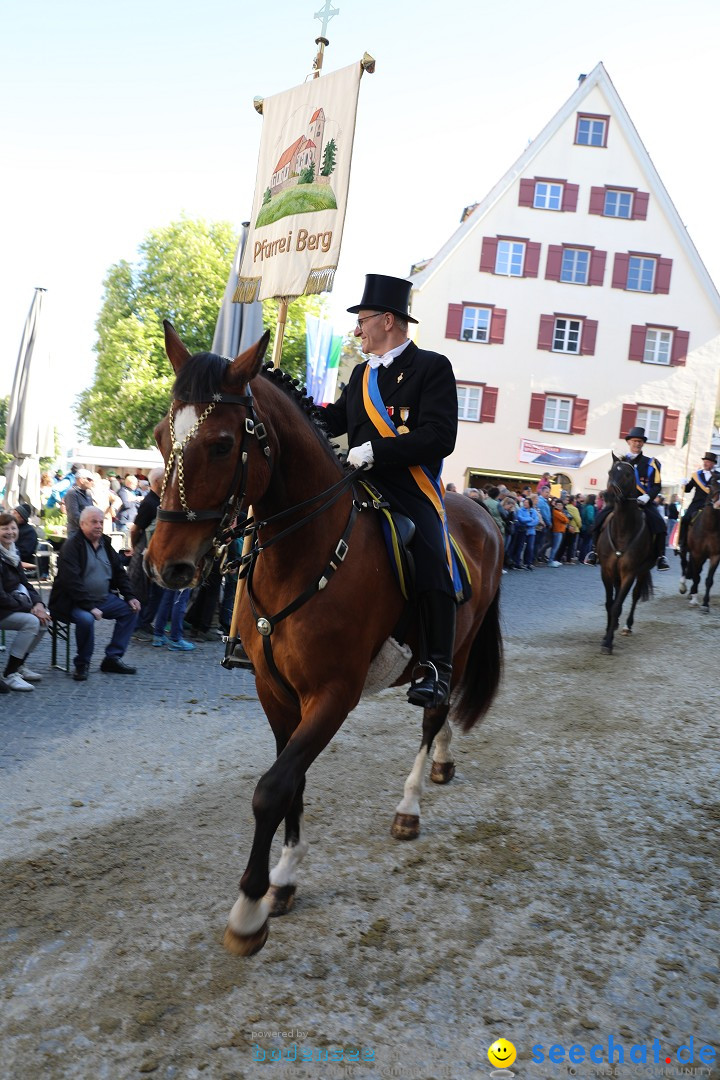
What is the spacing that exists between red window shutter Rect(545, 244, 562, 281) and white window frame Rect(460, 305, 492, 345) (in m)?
2.88

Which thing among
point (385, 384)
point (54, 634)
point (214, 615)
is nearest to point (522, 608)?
point (214, 615)

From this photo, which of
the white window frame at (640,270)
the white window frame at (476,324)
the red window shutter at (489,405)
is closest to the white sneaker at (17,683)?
the red window shutter at (489,405)

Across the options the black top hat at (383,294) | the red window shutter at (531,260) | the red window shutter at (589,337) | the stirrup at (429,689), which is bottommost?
the stirrup at (429,689)

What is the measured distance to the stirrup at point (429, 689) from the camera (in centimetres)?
420

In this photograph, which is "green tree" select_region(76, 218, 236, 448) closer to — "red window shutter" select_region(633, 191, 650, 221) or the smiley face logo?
"red window shutter" select_region(633, 191, 650, 221)

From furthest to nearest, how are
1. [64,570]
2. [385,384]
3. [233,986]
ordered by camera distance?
[64,570] < [385,384] < [233,986]

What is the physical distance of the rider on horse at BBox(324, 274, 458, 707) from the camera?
417cm

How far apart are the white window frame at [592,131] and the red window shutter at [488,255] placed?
212 inches

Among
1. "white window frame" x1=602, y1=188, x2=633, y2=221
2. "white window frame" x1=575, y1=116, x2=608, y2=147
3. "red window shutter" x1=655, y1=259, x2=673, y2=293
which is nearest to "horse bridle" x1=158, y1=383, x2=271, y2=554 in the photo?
"red window shutter" x1=655, y1=259, x2=673, y2=293

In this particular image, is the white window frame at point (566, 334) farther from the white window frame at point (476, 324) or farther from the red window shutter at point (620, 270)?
the white window frame at point (476, 324)

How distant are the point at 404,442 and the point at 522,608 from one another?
1174 cm

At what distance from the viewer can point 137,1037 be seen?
3.00 m

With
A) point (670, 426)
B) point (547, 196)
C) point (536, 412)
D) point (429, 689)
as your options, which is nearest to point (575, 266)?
point (547, 196)

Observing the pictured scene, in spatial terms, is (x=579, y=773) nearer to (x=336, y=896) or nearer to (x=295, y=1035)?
(x=336, y=896)
